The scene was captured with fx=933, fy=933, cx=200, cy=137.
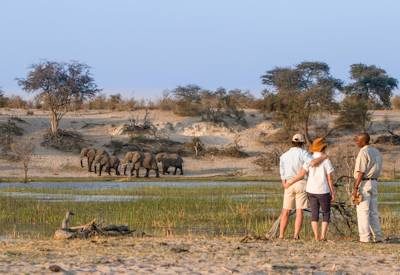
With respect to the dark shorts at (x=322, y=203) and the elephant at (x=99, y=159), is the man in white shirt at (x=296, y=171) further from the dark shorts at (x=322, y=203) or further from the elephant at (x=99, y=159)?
the elephant at (x=99, y=159)

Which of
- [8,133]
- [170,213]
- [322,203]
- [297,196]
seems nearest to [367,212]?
[322,203]

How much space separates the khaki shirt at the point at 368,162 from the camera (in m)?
14.3

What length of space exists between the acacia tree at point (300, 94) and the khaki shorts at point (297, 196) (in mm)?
40514

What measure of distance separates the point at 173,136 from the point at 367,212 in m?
43.8

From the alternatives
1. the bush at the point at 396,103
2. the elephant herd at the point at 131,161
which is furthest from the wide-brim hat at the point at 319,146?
the bush at the point at 396,103

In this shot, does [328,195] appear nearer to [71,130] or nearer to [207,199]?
[207,199]

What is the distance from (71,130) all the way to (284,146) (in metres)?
13.0

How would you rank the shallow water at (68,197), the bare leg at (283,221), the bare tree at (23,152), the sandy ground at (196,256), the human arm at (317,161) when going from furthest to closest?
the bare tree at (23,152) < the shallow water at (68,197) < the bare leg at (283,221) < the human arm at (317,161) < the sandy ground at (196,256)

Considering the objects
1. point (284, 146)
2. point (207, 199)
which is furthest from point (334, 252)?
point (284, 146)

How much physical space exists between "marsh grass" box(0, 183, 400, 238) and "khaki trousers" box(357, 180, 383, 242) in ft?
3.54

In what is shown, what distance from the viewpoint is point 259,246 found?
13.6 metres

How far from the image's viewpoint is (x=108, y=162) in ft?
160

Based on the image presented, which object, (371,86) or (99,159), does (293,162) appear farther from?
(371,86)

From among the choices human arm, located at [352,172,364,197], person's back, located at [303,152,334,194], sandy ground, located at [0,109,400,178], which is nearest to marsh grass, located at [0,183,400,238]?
human arm, located at [352,172,364,197]
